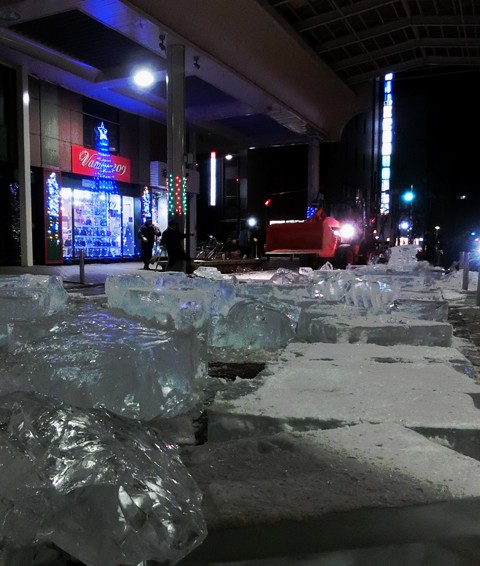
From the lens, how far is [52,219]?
16625 mm

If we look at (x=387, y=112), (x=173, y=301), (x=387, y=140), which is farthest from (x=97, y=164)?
(x=387, y=140)

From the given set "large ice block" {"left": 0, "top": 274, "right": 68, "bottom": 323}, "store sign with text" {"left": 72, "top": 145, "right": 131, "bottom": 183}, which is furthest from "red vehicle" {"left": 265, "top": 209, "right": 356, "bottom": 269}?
"large ice block" {"left": 0, "top": 274, "right": 68, "bottom": 323}

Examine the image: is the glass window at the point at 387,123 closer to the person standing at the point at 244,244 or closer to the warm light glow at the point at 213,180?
the warm light glow at the point at 213,180

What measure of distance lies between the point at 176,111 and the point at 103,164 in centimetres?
581

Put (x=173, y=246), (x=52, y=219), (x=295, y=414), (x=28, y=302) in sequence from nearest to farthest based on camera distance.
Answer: (x=295, y=414) < (x=28, y=302) < (x=173, y=246) < (x=52, y=219)

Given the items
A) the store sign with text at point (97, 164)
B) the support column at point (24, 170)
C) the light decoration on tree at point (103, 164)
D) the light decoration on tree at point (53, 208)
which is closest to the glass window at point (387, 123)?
the store sign with text at point (97, 164)

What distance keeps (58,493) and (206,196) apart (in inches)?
1296

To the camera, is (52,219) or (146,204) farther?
(146,204)

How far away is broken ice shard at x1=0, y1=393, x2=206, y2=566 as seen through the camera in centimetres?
144

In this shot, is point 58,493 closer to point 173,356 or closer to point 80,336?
point 173,356

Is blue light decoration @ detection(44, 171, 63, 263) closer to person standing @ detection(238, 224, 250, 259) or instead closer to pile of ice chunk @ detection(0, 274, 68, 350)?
person standing @ detection(238, 224, 250, 259)

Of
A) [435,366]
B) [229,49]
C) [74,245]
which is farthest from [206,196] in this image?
[435,366]

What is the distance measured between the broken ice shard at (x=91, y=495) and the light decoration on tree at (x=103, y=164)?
18.0 meters

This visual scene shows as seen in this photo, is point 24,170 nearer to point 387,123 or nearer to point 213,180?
point 213,180
